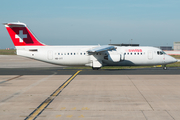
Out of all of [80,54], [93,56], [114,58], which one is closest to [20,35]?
[80,54]

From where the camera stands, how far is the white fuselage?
105ft

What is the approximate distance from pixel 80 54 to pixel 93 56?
6.63ft

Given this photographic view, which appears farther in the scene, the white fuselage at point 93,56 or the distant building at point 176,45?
the distant building at point 176,45

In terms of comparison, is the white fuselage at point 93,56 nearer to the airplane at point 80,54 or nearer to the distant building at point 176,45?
the airplane at point 80,54

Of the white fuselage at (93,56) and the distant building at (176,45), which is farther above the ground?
the white fuselage at (93,56)

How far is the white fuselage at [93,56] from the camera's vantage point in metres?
32.2

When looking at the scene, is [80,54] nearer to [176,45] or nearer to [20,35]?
[20,35]

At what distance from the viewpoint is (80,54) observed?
32.5 m

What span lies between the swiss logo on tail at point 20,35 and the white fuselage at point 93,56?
766 millimetres

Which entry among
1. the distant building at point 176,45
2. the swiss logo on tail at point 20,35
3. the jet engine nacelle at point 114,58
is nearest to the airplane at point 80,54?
the swiss logo on tail at point 20,35
